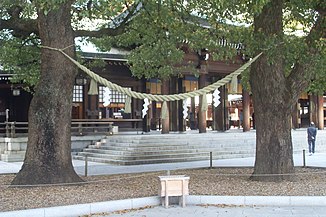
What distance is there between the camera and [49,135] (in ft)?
33.6

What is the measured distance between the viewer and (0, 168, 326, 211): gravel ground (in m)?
8.33

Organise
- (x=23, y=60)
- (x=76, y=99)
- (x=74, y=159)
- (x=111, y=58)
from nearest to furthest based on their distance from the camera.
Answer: (x=23, y=60)
(x=74, y=159)
(x=111, y=58)
(x=76, y=99)

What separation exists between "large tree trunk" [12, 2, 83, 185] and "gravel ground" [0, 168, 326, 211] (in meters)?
0.48

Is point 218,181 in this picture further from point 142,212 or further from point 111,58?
point 111,58

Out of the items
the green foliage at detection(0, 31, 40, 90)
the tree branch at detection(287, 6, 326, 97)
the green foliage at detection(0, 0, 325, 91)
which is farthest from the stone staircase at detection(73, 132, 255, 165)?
the tree branch at detection(287, 6, 326, 97)

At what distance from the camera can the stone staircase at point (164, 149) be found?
17.2 m

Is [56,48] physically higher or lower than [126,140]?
higher

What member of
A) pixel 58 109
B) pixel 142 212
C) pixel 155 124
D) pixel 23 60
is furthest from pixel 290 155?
pixel 155 124

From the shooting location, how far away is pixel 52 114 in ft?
33.8

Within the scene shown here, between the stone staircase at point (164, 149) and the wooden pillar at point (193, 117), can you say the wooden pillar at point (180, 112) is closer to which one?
the wooden pillar at point (193, 117)

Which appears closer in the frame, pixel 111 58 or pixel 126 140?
pixel 126 140

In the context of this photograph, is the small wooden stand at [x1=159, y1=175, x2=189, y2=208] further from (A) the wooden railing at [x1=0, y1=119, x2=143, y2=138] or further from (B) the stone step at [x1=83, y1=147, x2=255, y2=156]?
(A) the wooden railing at [x1=0, y1=119, x2=143, y2=138]

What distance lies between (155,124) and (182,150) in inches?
395

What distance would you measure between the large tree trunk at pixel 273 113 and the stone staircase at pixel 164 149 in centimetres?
677
